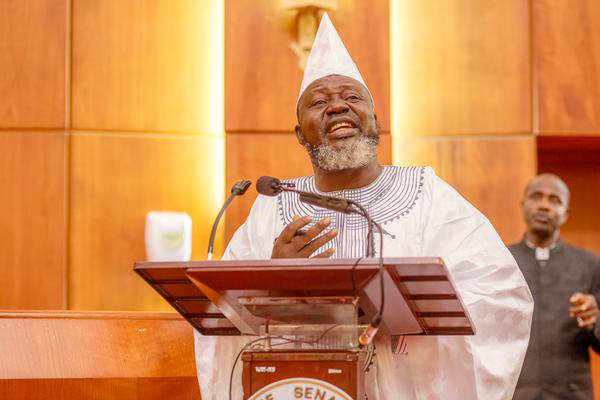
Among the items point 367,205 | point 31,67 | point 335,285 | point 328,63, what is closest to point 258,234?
point 367,205

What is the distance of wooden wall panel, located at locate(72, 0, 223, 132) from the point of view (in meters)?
5.38

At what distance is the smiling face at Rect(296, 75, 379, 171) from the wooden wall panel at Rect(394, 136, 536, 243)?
2.08 metres

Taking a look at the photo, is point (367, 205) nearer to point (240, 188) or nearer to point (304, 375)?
point (240, 188)

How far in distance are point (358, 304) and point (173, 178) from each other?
10.4 ft

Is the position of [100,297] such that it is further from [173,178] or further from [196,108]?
[196,108]

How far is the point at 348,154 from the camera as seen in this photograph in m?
3.17

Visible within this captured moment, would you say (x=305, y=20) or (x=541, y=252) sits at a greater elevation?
(x=305, y=20)

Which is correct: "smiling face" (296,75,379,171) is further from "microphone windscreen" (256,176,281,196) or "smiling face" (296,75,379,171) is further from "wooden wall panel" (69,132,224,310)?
"wooden wall panel" (69,132,224,310)

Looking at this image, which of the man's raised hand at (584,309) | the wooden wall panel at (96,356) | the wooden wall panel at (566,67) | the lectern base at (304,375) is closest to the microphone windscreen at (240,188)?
the lectern base at (304,375)

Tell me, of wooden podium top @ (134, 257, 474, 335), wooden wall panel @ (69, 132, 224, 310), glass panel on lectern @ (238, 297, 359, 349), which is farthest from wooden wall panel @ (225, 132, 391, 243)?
glass panel on lectern @ (238, 297, 359, 349)

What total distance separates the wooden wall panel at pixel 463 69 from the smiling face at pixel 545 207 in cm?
63

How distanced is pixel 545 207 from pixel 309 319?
8.61 feet

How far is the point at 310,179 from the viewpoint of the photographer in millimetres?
3371

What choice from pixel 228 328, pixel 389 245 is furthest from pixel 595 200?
pixel 228 328
